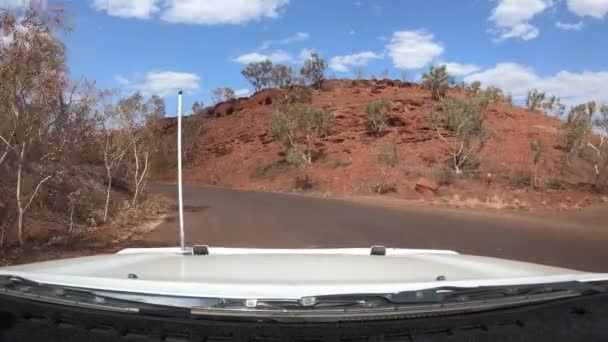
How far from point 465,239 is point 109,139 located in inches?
481

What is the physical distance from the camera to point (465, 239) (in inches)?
610

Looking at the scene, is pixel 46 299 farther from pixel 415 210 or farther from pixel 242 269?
pixel 415 210

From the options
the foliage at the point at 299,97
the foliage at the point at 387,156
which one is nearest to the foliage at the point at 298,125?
the foliage at the point at 387,156

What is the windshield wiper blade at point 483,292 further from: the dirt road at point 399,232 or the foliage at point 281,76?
the foliage at point 281,76

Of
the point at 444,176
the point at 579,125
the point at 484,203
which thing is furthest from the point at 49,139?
the point at 579,125

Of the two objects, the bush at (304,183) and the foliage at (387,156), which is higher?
the foliage at (387,156)

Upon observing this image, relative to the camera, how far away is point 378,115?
54094mm

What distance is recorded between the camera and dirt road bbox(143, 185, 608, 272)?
44.5ft

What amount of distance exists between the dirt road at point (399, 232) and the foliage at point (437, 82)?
36.1 meters

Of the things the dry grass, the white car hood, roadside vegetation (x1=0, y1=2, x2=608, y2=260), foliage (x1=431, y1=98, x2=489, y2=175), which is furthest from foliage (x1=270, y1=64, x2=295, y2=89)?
the white car hood

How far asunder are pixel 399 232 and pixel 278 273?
14164 millimetres

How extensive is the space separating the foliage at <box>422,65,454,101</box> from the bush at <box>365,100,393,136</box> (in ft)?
23.5

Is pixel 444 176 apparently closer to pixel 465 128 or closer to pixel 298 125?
pixel 465 128

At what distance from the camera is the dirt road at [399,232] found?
44.5 feet
